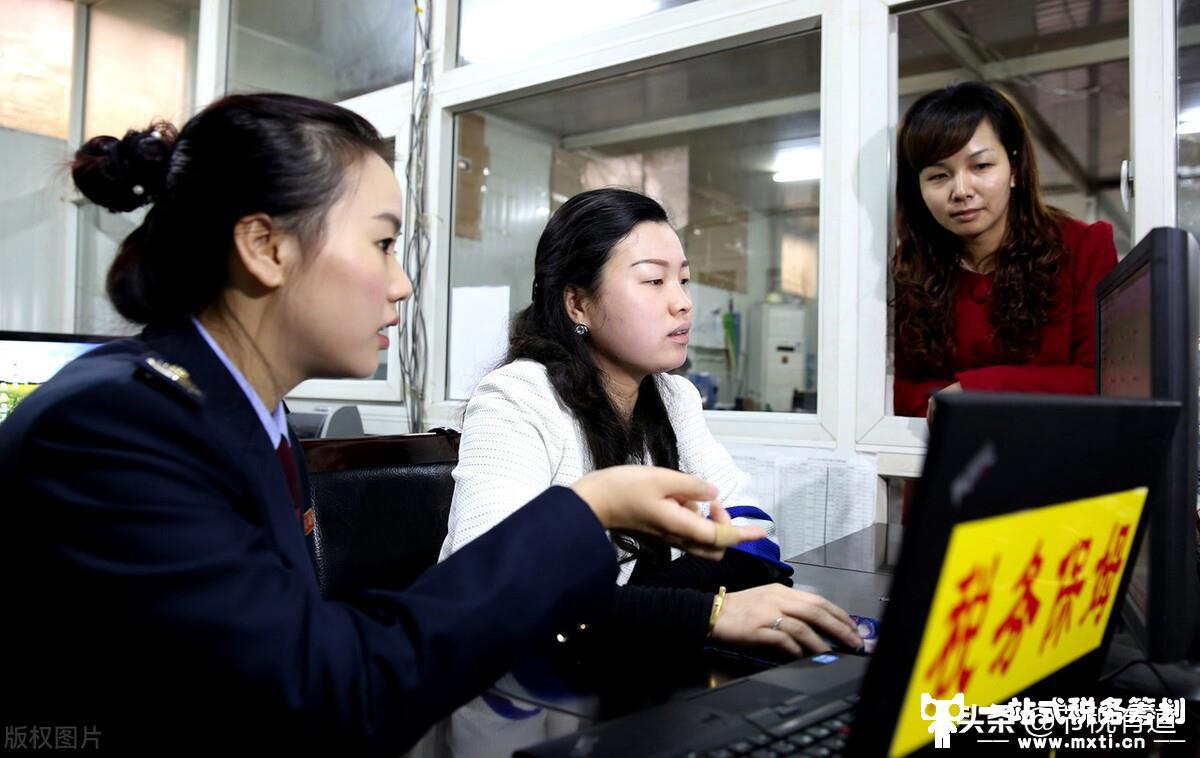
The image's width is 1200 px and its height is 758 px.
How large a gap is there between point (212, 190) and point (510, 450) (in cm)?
51

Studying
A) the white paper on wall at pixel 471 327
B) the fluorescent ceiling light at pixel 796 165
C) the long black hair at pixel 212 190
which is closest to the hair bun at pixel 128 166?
the long black hair at pixel 212 190

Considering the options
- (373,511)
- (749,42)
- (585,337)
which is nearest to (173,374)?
(373,511)

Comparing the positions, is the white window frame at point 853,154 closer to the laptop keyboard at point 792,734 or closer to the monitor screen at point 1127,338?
the monitor screen at point 1127,338

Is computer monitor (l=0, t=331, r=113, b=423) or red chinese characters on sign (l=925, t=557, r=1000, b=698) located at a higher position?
computer monitor (l=0, t=331, r=113, b=423)

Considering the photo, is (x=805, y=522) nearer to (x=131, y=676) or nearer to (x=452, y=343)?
(x=452, y=343)

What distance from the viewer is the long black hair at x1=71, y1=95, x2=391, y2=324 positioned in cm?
72

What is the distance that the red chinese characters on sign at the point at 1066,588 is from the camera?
52 centimetres

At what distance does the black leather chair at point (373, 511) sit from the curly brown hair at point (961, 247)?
40.1 inches

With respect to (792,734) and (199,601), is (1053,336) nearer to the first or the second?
(792,734)

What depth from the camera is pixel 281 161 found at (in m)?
0.73

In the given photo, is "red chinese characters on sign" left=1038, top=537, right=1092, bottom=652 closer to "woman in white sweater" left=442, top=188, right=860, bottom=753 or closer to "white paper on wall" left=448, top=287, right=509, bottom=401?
"woman in white sweater" left=442, top=188, right=860, bottom=753

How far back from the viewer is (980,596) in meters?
0.44

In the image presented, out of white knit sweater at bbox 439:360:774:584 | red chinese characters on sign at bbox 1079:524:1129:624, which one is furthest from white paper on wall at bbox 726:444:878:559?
red chinese characters on sign at bbox 1079:524:1129:624

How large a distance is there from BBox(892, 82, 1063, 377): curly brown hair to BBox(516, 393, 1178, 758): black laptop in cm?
110
